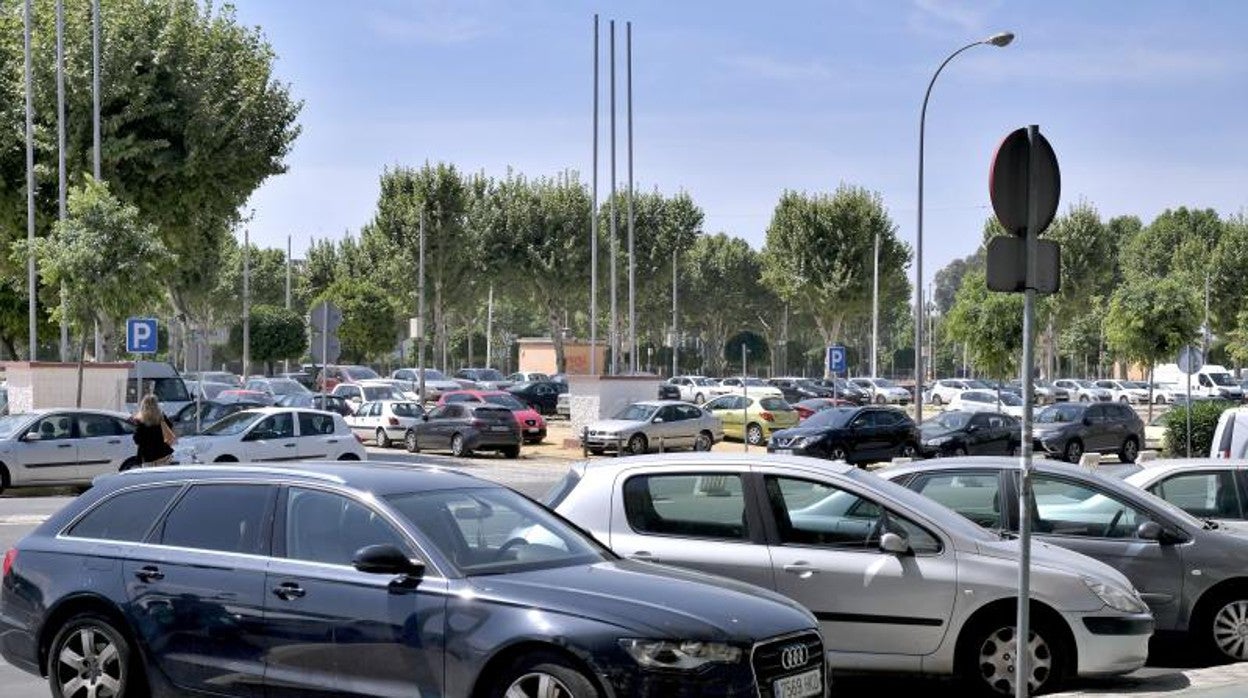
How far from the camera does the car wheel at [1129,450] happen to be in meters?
38.5

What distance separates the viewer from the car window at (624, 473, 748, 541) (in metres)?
8.95

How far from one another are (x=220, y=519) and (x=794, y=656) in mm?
2914

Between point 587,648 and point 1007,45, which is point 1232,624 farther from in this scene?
point 1007,45

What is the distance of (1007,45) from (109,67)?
22.1 meters

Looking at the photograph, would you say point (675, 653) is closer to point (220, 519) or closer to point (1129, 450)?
point (220, 519)

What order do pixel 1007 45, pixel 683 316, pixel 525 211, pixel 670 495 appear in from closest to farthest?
pixel 670 495
pixel 1007 45
pixel 525 211
pixel 683 316

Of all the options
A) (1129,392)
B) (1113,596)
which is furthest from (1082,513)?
(1129,392)

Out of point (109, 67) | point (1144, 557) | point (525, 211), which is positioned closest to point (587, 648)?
point (1144, 557)

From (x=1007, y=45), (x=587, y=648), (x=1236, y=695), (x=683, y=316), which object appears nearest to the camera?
(x=587, y=648)

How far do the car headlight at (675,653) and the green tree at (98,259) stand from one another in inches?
1046

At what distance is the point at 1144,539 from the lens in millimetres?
10352

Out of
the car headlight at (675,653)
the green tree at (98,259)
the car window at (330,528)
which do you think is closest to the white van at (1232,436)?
the car headlight at (675,653)

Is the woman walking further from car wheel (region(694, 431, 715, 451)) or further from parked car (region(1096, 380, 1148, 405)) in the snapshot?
parked car (region(1096, 380, 1148, 405))

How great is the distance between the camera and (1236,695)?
8516mm
